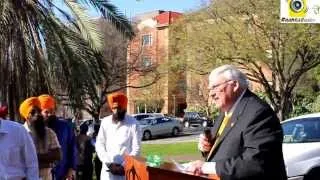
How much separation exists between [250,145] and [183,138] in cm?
3703

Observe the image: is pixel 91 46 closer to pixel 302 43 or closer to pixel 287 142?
pixel 287 142

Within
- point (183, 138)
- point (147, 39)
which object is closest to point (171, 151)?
point (183, 138)

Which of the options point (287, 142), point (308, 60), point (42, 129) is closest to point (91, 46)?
point (287, 142)

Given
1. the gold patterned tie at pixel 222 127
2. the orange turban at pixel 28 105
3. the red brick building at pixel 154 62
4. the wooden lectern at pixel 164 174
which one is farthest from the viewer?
the red brick building at pixel 154 62

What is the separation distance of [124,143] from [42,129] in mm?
1169

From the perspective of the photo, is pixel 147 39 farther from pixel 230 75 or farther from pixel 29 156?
pixel 230 75

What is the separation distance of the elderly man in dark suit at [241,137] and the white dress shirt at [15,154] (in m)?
1.70

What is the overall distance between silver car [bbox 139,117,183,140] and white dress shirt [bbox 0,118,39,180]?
111ft

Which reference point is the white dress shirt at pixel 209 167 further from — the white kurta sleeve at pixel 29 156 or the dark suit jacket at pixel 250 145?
the white kurta sleeve at pixel 29 156

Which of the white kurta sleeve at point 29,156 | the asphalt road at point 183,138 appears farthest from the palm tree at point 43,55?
the asphalt road at point 183,138

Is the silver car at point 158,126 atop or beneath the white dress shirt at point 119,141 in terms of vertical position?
beneath

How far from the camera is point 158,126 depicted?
4141 centimetres

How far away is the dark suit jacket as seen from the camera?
13.8 ft

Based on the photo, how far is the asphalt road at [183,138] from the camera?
37953 mm
